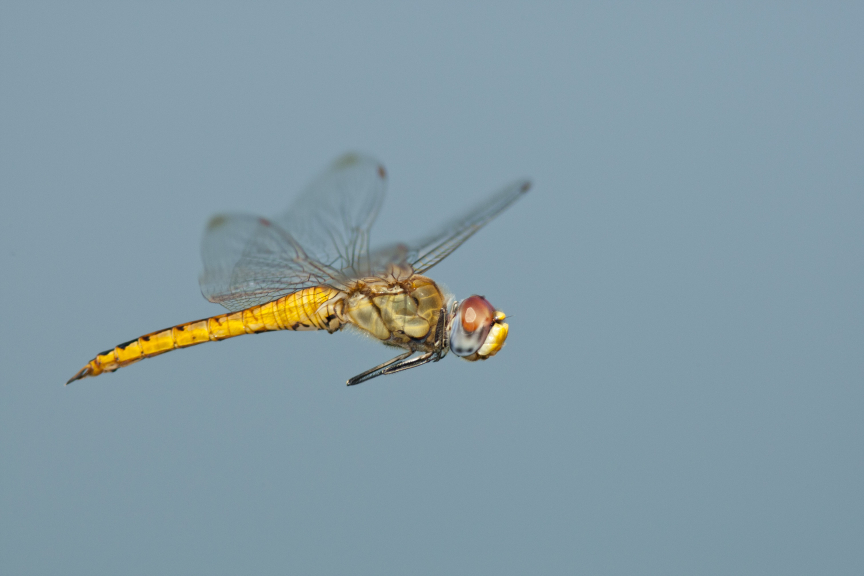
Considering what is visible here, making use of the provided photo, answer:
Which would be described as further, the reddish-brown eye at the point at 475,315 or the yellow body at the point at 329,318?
the yellow body at the point at 329,318

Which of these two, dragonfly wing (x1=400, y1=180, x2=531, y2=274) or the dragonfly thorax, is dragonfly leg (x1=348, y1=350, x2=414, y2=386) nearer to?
the dragonfly thorax

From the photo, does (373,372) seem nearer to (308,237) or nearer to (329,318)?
(329,318)

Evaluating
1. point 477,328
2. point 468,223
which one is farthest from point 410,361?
point 468,223

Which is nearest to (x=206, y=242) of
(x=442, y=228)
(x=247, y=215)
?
(x=247, y=215)

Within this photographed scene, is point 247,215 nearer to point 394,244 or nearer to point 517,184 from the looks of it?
point 394,244

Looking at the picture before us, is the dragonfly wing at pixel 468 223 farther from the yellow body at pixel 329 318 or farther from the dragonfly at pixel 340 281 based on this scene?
the yellow body at pixel 329 318

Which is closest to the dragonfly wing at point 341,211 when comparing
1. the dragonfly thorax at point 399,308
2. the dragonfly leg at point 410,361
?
the dragonfly thorax at point 399,308
